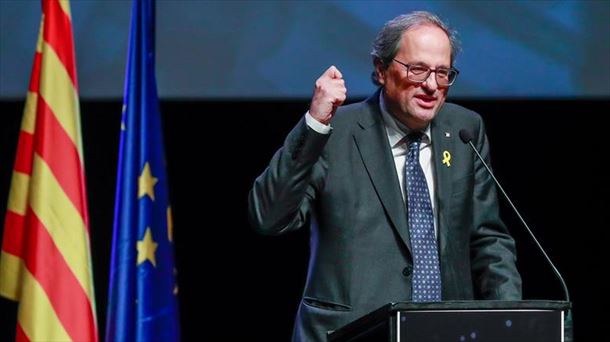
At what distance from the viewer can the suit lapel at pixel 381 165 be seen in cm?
294

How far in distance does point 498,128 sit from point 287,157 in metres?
1.93

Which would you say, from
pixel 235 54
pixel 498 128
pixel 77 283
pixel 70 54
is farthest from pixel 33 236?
pixel 498 128

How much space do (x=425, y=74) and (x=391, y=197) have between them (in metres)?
0.32

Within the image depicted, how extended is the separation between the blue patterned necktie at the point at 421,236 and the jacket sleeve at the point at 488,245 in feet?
0.55

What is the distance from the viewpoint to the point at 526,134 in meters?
4.59

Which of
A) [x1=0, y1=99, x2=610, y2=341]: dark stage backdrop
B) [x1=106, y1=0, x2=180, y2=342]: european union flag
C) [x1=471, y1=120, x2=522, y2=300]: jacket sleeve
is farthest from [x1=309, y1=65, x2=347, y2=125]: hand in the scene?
[x1=0, y1=99, x2=610, y2=341]: dark stage backdrop

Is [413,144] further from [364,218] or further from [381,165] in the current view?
[364,218]

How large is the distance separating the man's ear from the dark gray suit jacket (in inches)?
2.7

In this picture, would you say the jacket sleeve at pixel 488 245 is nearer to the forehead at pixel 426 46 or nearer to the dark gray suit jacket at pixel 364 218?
the dark gray suit jacket at pixel 364 218

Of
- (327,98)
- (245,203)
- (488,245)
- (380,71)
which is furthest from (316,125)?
(245,203)

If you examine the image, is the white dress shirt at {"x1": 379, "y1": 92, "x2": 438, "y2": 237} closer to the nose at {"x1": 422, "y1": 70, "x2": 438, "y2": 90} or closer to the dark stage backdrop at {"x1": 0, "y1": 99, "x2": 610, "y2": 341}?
the nose at {"x1": 422, "y1": 70, "x2": 438, "y2": 90}

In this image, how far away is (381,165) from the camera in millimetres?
3008

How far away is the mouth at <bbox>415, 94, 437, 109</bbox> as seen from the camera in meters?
2.99

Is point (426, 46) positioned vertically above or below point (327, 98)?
above
